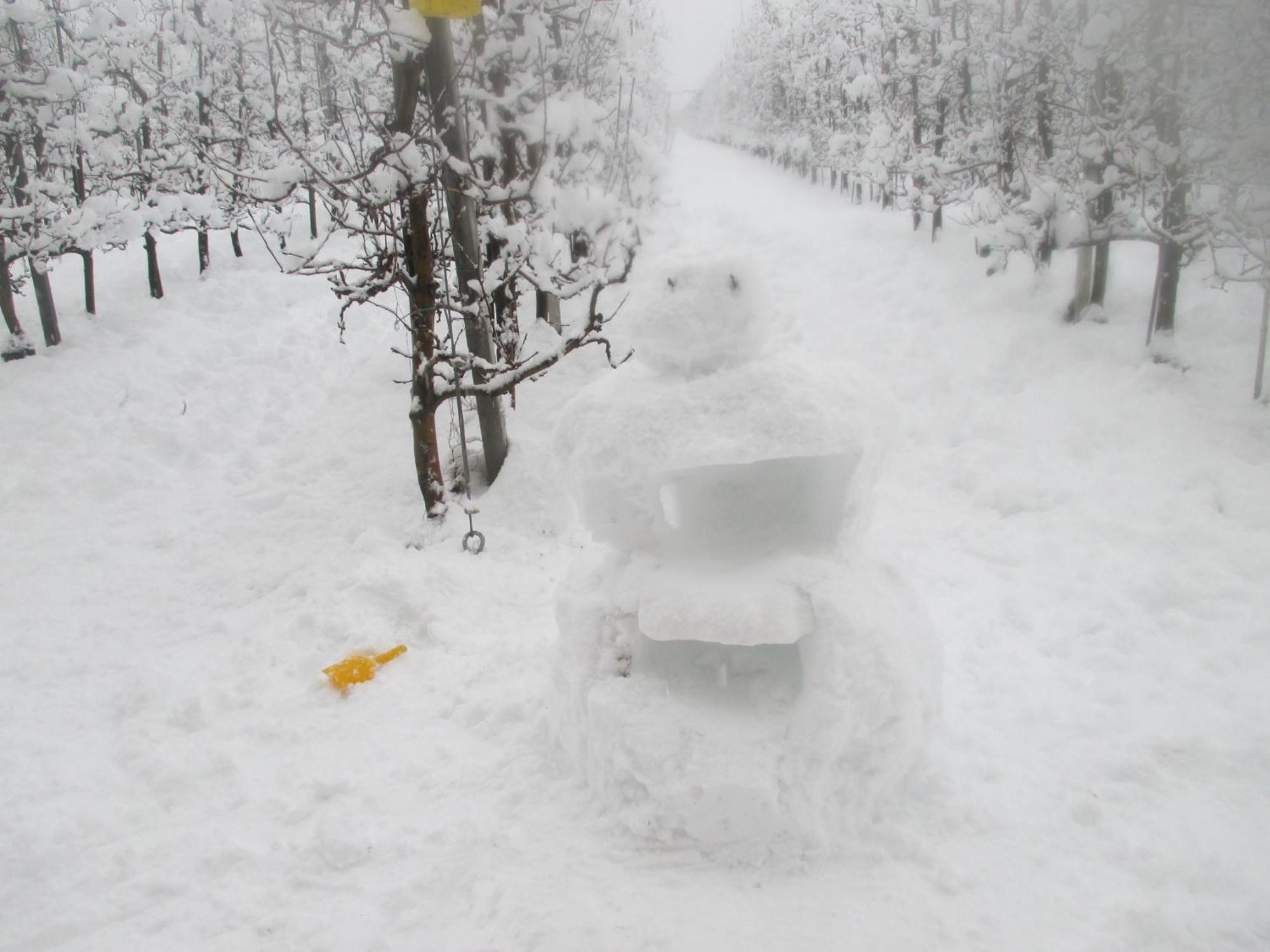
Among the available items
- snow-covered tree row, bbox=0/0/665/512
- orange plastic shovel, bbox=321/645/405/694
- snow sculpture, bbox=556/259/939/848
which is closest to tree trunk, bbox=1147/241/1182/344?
snow-covered tree row, bbox=0/0/665/512

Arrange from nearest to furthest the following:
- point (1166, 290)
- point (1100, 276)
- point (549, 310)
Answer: point (1166, 290) → point (1100, 276) → point (549, 310)

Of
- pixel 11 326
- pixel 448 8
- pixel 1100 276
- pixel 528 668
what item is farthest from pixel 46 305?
pixel 1100 276

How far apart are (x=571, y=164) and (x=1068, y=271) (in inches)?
302

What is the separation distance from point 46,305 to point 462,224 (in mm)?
8395

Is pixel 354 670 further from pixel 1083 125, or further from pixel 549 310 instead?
pixel 1083 125

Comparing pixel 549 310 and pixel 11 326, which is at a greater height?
pixel 549 310

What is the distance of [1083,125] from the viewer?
9047mm

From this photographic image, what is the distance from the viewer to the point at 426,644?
5.48 metres

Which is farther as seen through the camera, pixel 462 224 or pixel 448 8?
pixel 462 224

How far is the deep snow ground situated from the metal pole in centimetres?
38

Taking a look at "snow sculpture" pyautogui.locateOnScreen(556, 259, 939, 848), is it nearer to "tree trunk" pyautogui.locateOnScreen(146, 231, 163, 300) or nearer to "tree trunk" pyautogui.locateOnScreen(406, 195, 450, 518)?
"tree trunk" pyautogui.locateOnScreen(406, 195, 450, 518)

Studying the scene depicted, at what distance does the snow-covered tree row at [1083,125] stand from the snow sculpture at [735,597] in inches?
71.8

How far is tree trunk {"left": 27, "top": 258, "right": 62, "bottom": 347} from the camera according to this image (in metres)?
11.1

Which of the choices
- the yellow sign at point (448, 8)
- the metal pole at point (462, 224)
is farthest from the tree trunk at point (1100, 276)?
the yellow sign at point (448, 8)
